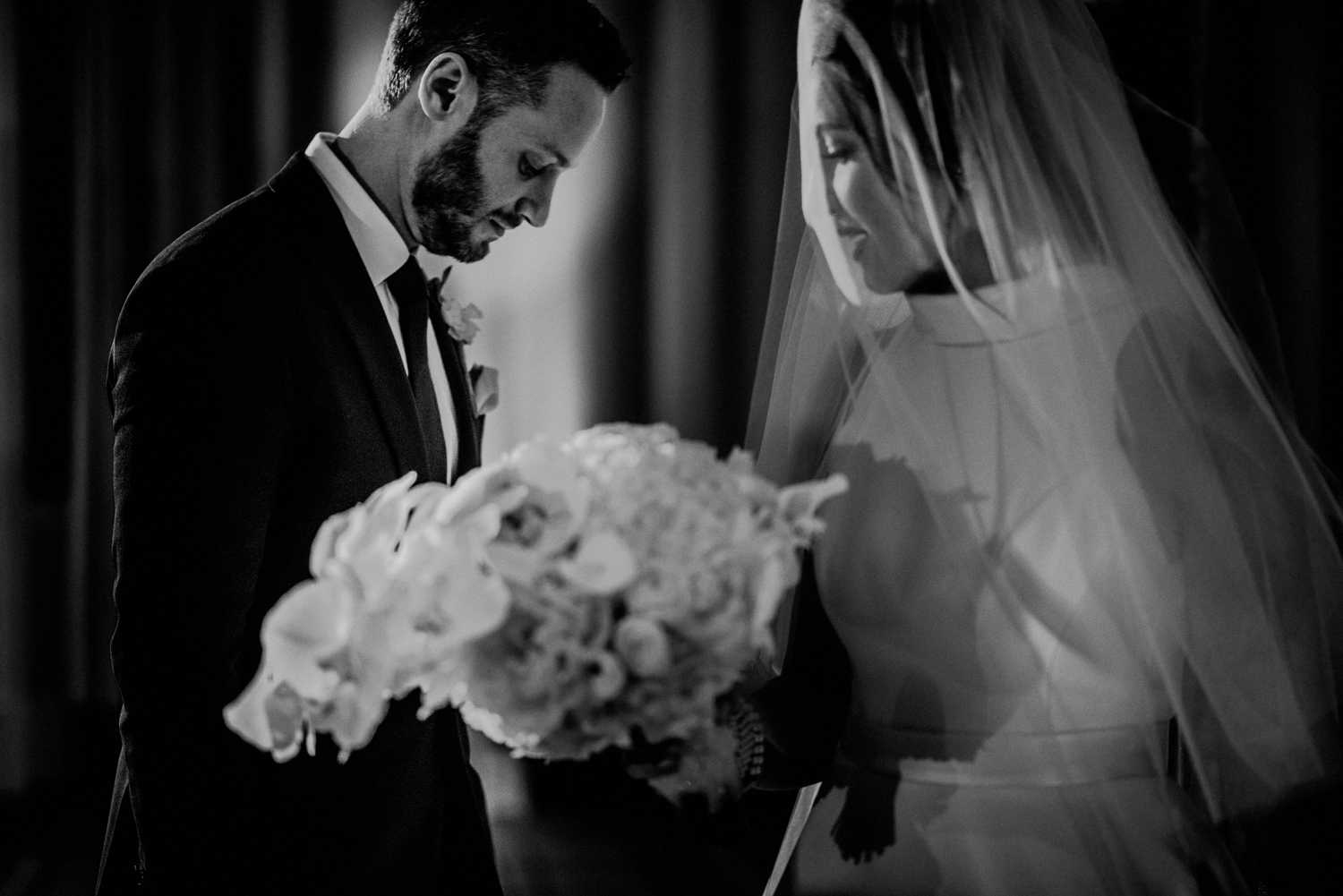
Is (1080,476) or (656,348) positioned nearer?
(1080,476)

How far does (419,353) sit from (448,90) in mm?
390

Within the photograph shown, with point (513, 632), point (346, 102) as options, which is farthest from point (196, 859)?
point (346, 102)

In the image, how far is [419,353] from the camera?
1607 mm

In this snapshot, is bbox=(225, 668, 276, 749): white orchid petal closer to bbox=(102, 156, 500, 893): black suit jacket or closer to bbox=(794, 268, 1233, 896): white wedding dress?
bbox=(102, 156, 500, 893): black suit jacket

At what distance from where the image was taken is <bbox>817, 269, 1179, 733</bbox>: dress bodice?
1135mm

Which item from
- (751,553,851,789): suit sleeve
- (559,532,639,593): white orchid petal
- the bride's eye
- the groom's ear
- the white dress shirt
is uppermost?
the groom's ear

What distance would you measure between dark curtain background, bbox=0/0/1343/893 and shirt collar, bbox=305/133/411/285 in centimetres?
189

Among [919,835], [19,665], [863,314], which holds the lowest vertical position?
[19,665]

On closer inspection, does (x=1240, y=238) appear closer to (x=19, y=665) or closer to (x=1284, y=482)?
(x=1284, y=482)

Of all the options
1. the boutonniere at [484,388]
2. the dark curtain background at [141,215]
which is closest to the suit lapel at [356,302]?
the boutonniere at [484,388]

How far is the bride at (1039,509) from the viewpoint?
1.11m

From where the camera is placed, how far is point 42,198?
339 centimetres

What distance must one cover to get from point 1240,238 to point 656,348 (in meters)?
2.28

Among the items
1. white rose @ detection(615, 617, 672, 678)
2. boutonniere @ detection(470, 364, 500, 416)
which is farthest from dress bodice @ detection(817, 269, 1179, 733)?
boutonniere @ detection(470, 364, 500, 416)
